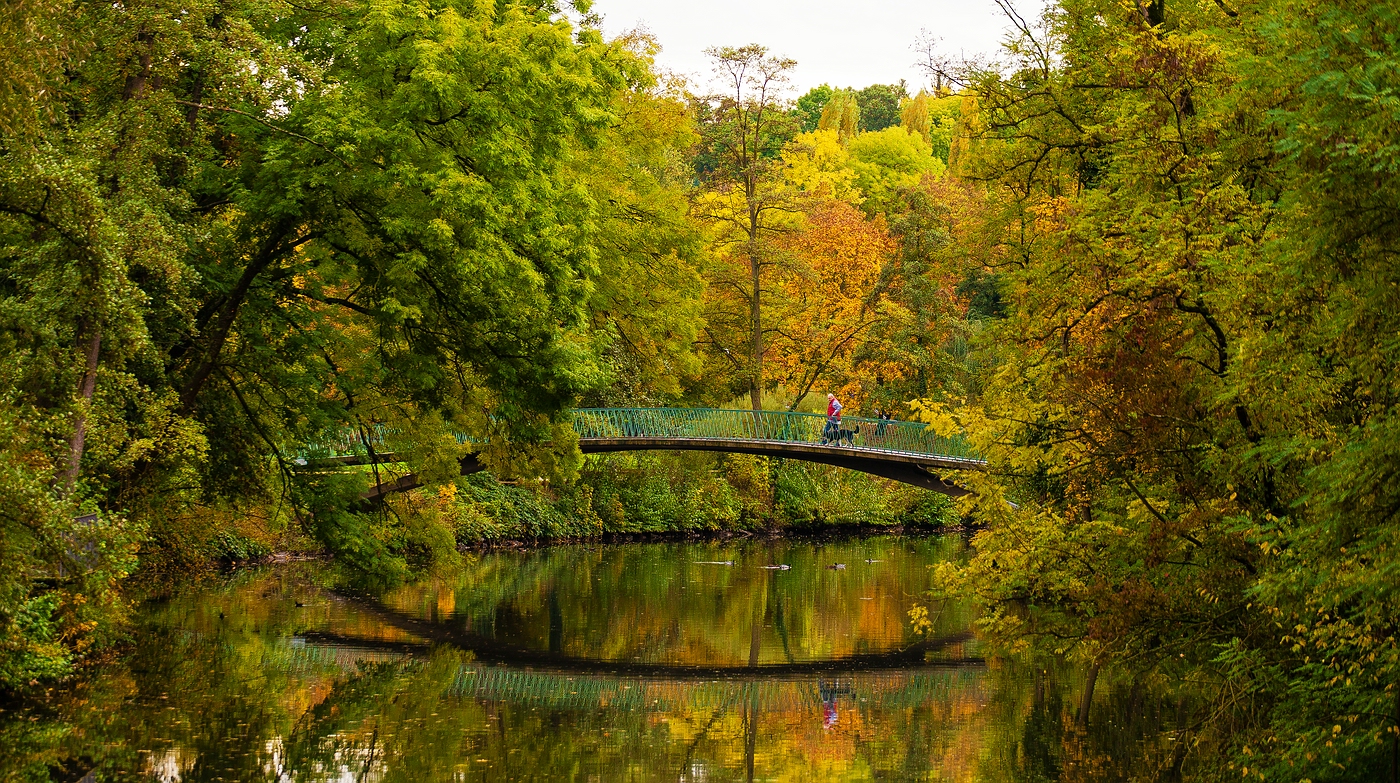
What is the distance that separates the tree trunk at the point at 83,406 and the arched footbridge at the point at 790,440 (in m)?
15.2

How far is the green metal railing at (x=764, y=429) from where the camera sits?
1176 inches

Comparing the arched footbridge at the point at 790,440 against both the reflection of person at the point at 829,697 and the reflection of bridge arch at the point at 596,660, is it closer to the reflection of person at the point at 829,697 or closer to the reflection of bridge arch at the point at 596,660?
the reflection of bridge arch at the point at 596,660

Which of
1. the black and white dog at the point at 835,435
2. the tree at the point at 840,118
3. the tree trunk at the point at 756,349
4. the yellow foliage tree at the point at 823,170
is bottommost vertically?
the black and white dog at the point at 835,435

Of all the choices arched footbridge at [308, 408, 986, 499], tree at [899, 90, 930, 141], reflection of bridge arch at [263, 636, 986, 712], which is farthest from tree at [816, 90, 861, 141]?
reflection of bridge arch at [263, 636, 986, 712]

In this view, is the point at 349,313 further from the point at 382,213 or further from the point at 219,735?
the point at 219,735

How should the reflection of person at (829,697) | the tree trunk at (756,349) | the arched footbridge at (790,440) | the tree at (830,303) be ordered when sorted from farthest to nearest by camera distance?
1. the tree at (830,303)
2. the tree trunk at (756,349)
3. the arched footbridge at (790,440)
4. the reflection of person at (829,697)

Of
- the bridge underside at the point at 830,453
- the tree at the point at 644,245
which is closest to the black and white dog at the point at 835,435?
the bridge underside at the point at 830,453

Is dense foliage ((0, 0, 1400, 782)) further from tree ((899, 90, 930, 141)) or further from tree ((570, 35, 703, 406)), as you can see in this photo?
tree ((899, 90, 930, 141))

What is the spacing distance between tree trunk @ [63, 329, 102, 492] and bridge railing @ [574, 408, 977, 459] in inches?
622

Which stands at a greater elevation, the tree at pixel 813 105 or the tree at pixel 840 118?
the tree at pixel 813 105

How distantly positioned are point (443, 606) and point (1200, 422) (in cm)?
1594

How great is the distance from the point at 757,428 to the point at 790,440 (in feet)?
3.21

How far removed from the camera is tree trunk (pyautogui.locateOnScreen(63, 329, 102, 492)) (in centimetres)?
1276

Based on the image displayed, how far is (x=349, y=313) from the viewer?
73.7ft
